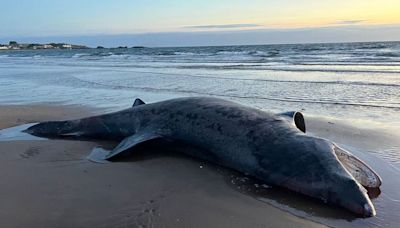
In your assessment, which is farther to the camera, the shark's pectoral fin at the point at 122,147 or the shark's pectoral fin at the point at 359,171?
the shark's pectoral fin at the point at 122,147

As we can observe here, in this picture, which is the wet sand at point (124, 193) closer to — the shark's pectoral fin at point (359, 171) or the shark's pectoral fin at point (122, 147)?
the shark's pectoral fin at point (122, 147)

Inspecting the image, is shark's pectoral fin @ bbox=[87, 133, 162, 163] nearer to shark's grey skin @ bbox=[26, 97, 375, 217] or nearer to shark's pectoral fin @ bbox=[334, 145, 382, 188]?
shark's grey skin @ bbox=[26, 97, 375, 217]

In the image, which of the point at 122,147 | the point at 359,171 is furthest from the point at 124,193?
the point at 359,171

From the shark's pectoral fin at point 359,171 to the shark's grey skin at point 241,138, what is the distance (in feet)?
0.59

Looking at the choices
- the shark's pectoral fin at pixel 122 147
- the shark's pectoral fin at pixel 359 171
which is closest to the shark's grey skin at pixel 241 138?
the shark's pectoral fin at pixel 122 147

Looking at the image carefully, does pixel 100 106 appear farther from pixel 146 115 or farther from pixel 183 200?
pixel 183 200

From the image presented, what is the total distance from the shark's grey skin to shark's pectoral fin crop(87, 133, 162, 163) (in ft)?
0.04

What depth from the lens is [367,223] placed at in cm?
360

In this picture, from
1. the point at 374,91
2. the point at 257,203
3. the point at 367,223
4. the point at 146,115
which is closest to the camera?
the point at 367,223

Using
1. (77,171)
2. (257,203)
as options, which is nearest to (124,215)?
(257,203)

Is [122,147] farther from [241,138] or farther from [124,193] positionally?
[241,138]

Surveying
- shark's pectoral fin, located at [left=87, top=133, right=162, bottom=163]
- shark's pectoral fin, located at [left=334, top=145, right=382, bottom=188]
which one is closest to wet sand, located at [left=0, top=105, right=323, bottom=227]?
shark's pectoral fin, located at [left=87, top=133, right=162, bottom=163]

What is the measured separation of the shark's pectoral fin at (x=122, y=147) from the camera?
537 centimetres

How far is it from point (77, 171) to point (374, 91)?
8.46 meters
